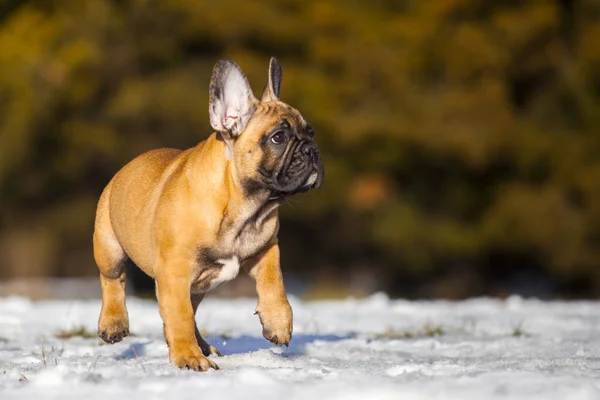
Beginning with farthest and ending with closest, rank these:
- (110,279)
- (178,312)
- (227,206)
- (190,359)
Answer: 1. (110,279)
2. (227,206)
3. (178,312)
4. (190,359)

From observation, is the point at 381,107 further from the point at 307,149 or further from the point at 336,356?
the point at 307,149

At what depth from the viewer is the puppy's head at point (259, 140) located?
5.98 meters

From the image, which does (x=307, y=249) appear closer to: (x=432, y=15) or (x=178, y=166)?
(x=432, y=15)

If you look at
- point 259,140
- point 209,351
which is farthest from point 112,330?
point 259,140

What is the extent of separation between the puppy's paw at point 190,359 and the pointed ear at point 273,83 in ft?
5.60

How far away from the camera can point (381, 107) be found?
2262cm

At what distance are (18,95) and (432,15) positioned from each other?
29.9 ft

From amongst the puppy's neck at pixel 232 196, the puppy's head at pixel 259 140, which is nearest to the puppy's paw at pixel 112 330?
the puppy's neck at pixel 232 196

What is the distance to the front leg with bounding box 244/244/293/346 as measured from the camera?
19.4 feet

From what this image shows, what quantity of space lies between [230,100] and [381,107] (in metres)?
16.7

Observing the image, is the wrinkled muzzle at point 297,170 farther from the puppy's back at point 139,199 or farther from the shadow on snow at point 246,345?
the shadow on snow at point 246,345

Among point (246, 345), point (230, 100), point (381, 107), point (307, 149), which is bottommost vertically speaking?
point (246, 345)

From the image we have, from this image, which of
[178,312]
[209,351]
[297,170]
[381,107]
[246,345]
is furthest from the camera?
[381,107]

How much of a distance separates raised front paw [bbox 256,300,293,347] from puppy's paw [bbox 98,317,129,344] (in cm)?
101
